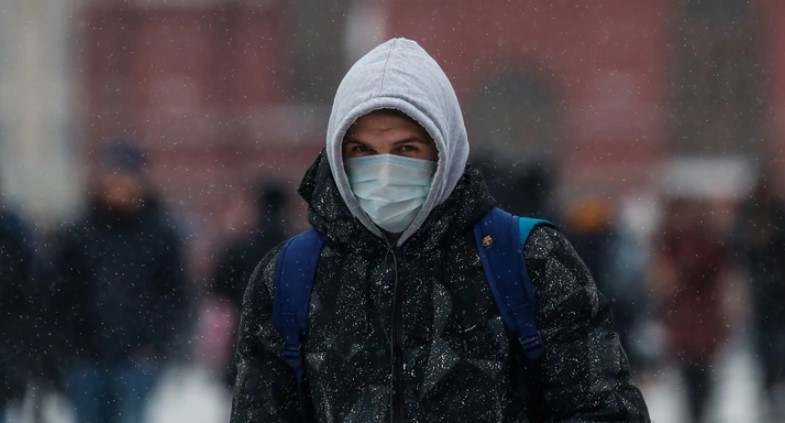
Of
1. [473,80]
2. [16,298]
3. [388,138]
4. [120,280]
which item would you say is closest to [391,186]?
[388,138]

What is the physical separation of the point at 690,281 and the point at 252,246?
1.56m

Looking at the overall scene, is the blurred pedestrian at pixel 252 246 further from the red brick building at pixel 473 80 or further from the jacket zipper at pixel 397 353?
the jacket zipper at pixel 397 353

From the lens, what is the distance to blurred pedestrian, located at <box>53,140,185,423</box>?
17.3 feet

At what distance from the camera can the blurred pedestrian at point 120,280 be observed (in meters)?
5.27

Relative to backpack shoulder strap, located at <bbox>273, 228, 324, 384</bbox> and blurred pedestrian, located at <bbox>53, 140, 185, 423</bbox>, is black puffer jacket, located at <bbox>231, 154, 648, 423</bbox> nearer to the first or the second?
backpack shoulder strap, located at <bbox>273, 228, 324, 384</bbox>

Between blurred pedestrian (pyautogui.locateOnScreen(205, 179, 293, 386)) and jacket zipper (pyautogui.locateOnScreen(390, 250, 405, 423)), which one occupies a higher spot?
blurred pedestrian (pyautogui.locateOnScreen(205, 179, 293, 386))

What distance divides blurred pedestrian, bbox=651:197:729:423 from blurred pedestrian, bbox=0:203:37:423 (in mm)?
2264

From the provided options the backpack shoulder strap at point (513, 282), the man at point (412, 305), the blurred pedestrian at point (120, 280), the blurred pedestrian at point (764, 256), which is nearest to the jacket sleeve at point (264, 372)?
the man at point (412, 305)

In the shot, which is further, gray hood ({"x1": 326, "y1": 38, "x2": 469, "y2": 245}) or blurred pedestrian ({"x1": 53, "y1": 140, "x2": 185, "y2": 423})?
blurred pedestrian ({"x1": 53, "y1": 140, "x2": 185, "y2": 423})

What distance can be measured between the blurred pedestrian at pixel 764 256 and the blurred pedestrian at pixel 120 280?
79.6 inches

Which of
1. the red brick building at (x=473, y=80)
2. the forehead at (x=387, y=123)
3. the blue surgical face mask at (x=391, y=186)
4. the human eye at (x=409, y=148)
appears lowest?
the blue surgical face mask at (x=391, y=186)

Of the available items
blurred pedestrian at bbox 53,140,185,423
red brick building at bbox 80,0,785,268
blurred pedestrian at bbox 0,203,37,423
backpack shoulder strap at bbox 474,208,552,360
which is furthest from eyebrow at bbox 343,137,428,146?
blurred pedestrian at bbox 0,203,37,423

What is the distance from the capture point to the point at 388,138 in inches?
90.0

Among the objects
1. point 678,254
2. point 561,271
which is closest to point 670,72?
point 678,254
